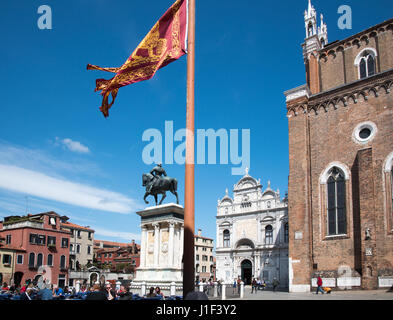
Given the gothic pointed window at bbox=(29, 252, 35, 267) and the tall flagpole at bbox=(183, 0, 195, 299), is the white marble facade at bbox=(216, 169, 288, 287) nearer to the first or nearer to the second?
the gothic pointed window at bbox=(29, 252, 35, 267)

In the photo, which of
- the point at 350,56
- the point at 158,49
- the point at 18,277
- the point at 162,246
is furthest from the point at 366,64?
the point at 18,277

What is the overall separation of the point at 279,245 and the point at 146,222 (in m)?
30.2

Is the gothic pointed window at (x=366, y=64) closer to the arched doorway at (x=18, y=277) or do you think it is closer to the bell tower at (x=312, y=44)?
the bell tower at (x=312, y=44)

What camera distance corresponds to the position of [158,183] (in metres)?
18.7

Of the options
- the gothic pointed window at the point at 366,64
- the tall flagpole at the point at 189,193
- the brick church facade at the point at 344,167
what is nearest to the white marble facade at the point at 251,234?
the brick church facade at the point at 344,167

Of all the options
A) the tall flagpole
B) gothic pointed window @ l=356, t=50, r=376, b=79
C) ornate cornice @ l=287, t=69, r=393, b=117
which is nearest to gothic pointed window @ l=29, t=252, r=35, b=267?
ornate cornice @ l=287, t=69, r=393, b=117

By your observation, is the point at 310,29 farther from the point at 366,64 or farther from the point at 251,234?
the point at 251,234

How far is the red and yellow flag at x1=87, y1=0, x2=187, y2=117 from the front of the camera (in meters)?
9.09

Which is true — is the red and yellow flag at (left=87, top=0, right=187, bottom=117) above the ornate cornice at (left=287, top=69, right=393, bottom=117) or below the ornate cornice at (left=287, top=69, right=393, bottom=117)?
below

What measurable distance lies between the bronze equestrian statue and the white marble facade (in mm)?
29309

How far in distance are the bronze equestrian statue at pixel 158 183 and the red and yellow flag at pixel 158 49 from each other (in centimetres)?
917

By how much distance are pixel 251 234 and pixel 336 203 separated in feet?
82.0
